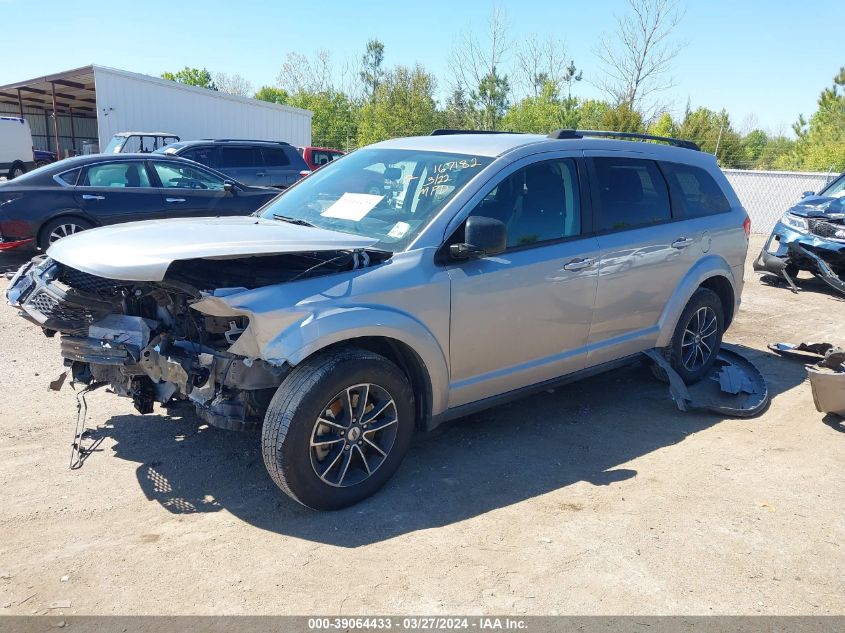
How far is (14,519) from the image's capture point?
3357 millimetres

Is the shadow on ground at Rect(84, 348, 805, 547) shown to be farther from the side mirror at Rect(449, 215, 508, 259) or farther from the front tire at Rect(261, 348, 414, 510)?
the side mirror at Rect(449, 215, 508, 259)

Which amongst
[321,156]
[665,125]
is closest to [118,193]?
[321,156]

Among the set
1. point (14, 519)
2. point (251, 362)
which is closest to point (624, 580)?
point (251, 362)

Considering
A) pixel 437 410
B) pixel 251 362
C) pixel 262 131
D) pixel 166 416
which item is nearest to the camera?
pixel 251 362

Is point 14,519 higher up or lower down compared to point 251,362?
lower down

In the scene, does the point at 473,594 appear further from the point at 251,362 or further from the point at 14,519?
the point at 14,519

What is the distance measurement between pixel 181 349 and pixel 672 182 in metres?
3.84

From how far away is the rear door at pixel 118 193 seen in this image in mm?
9391

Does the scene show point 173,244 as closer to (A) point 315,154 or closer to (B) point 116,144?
(A) point 315,154

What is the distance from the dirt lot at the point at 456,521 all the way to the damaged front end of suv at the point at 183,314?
21.4 inches

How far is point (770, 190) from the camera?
18469 mm

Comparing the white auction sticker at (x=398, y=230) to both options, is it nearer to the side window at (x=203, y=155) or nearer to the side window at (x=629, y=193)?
the side window at (x=629, y=193)

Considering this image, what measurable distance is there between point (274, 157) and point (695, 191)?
37.9ft

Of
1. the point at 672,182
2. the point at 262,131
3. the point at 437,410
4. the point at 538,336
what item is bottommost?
the point at 437,410
